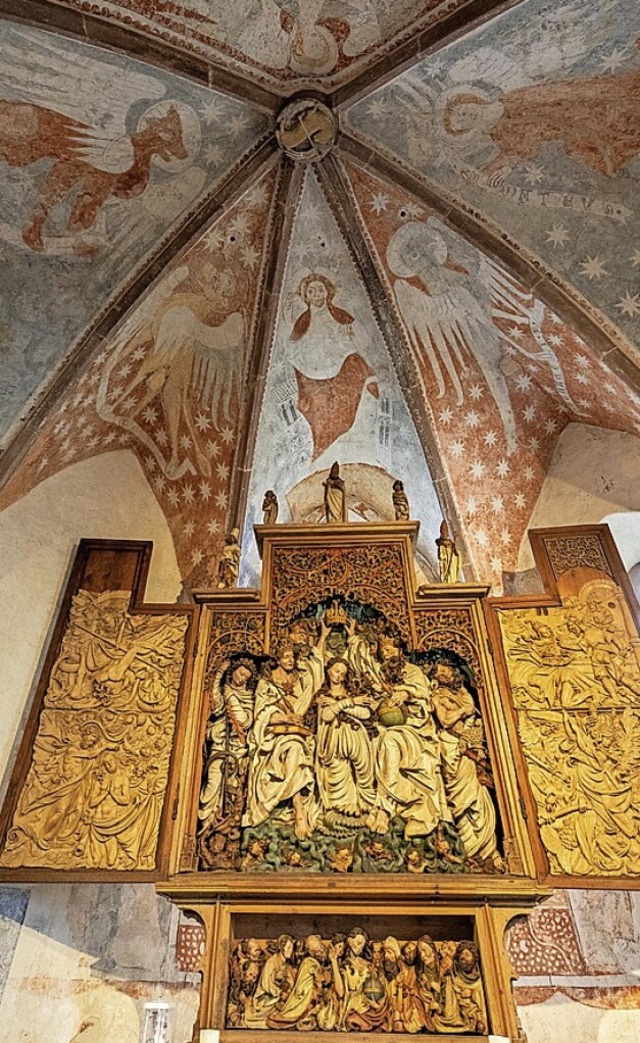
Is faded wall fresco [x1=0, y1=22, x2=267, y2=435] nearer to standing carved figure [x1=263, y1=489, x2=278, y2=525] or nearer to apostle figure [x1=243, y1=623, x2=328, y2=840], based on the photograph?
standing carved figure [x1=263, y1=489, x2=278, y2=525]

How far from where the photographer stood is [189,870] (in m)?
5.26

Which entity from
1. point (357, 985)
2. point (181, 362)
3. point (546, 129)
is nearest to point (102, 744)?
point (357, 985)

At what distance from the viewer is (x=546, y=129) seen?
702 centimetres

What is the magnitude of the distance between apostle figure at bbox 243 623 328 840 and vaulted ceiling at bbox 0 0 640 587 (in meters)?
2.73

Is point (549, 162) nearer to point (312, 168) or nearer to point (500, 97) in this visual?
point (500, 97)

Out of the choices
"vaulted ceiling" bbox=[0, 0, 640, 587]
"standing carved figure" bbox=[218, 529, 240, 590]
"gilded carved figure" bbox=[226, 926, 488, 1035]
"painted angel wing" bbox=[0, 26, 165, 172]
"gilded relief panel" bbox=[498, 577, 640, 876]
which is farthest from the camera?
"standing carved figure" bbox=[218, 529, 240, 590]

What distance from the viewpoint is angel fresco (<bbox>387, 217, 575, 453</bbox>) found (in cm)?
815

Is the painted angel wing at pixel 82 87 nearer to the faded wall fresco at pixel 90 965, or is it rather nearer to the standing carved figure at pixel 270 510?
the standing carved figure at pixel 270 510

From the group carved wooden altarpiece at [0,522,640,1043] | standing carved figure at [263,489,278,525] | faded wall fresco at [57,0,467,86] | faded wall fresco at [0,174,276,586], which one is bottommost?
carved wooden altarpiece at [0,522,640,1043]

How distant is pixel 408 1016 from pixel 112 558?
4.75 meters

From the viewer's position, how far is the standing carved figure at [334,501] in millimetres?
7301

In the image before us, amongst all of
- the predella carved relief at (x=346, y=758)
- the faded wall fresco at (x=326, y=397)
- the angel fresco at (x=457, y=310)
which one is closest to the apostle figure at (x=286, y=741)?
the predella carved relief at (x=346, y=758)

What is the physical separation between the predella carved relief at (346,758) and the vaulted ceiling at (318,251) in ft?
8.95

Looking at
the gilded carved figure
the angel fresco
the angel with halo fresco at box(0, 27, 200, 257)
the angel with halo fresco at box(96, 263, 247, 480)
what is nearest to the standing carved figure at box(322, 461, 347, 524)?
the angel with halo fresco at box(96, 263, 247, 480)
